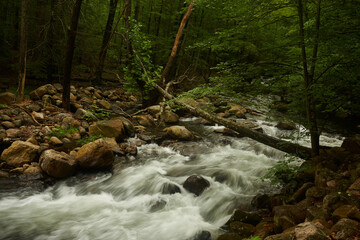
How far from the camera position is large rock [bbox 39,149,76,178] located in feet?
17.2

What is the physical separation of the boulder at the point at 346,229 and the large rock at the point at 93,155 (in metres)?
5.16

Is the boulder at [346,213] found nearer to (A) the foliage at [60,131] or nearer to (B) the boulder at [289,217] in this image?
(B) the boulder at [289,217]

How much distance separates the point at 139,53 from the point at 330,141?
9.15 m

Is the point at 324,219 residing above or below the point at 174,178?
above

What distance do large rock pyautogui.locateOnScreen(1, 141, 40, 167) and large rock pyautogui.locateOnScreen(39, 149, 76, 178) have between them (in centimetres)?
38

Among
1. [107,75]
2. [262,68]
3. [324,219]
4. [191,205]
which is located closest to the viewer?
[324,219]

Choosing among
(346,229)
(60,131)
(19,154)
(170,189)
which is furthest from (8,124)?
(346,229)

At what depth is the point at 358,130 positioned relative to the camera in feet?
35.7

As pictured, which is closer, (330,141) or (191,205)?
(191,205)

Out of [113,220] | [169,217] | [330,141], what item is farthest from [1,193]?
[330,141]

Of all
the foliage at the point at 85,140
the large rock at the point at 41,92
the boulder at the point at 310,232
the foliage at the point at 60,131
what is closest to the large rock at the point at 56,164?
the foliage at the point at 85,140

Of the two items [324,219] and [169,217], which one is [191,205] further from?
[324,219]

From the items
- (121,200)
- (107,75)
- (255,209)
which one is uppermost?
(107,75)

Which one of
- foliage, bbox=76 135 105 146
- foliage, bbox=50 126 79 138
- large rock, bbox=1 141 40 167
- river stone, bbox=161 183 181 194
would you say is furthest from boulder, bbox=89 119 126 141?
river stone, bbox=161 183 181 194
